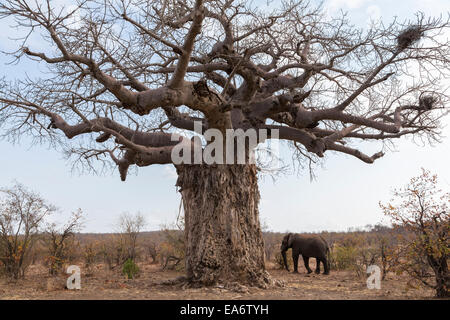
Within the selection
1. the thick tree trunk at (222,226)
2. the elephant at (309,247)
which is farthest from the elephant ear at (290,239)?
the thick tree trunk at (222,226)

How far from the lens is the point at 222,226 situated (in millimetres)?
7395

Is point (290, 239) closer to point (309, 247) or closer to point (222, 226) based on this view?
point (309, 247)

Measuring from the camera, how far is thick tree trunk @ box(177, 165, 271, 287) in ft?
23.8

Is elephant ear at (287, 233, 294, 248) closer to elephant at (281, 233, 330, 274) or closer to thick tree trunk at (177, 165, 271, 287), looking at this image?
elephant at (281, 233, 330, 274)

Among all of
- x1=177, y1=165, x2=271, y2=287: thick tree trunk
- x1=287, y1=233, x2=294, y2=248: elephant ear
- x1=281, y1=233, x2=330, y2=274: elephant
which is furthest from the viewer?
x1=287, y1=233, x2=294, y2=248: elephant ear

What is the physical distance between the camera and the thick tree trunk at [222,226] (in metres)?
7.25

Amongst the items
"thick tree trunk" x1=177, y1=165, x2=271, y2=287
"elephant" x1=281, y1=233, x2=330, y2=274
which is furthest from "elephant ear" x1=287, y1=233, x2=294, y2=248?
"thick tree trunk" x1=177, y1=165, x2=271, y2=287

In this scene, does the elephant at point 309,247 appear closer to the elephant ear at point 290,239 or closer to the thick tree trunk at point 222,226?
the elephant ear at point 290,239

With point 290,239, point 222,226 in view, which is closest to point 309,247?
point 290,239

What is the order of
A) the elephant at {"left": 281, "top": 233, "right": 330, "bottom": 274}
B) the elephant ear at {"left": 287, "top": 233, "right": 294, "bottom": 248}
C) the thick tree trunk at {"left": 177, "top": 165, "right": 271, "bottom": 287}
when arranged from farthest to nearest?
the elephant ear at {"left": 287, "top": 233, "right": 294, "bottom": 248}, the elephant at {"left": 281, "top": 233, "right": 330, "bottom": 274}, the thick tree trunk at {"left": 177, "top": 165, "right": 271, "bottom": 287}

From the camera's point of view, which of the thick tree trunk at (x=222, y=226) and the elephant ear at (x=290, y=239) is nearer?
the thick tree trunk at (x=222, y=226)

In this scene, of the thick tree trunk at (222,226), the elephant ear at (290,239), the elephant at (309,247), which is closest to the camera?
the thick tree trunk at (222,226)

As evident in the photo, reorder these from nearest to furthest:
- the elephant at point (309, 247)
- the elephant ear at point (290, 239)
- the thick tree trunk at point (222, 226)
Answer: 1. the thick tree trunk at point (222, 226)
2. the elephant at point (309, 247)
3. the elephant ear at point (290, 239)
